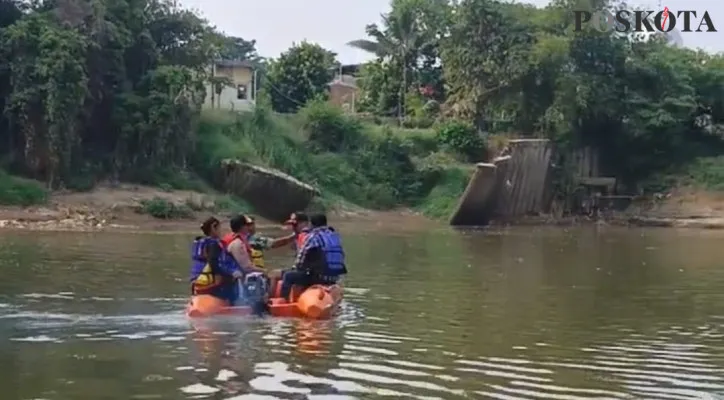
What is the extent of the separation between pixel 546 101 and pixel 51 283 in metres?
32.3

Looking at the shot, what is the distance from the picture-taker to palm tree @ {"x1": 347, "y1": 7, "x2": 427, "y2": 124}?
2406 inches

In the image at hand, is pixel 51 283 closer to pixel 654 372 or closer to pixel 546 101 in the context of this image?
pixel 654 372

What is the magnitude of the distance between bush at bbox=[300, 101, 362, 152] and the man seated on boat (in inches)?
1279

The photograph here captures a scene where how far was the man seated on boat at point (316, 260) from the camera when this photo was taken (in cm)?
1625

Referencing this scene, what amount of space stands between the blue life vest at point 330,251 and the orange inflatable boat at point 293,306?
262 millimetres

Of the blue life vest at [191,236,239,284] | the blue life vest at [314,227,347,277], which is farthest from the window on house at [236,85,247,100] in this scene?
the blue life vest at [191,236,239,284]

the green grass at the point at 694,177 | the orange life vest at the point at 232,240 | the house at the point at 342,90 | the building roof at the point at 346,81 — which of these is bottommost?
the orange life vest at the point at 232,240

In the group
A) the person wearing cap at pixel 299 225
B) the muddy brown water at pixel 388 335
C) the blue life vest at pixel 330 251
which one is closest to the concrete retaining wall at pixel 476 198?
the muddy brown water at pixel 388 335

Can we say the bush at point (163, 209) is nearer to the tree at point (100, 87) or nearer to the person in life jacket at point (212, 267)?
the tree at point (100, 87)

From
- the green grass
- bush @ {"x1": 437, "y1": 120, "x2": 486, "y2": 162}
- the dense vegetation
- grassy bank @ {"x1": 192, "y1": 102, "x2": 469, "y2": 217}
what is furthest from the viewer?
bush @ {"x1": 437, "y1": 120, "x2": 486, "y2": 162}

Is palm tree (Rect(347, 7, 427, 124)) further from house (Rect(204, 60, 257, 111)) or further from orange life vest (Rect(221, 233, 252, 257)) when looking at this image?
orange life vest (Rect(221, 233, 252, 257))

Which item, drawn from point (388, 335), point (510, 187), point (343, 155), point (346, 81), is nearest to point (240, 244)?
point (388, 335)

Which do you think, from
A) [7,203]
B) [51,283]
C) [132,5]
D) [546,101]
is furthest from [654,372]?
[546,101]

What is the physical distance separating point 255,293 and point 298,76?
48.6 meters
